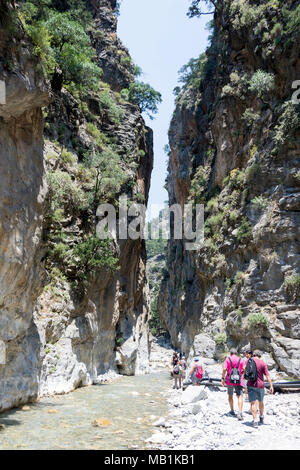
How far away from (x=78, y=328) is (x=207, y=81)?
2541cm

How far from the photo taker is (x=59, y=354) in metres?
14.4

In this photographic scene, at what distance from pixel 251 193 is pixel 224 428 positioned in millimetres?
→ 15433

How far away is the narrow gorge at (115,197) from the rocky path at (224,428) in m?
4.73

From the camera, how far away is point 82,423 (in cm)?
881

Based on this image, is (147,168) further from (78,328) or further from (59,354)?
(59,354)

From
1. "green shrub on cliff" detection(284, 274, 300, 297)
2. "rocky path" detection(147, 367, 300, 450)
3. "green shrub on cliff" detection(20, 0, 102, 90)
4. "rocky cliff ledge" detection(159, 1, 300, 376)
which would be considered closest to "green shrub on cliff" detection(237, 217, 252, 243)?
"rocky cliff ledge" detection(159, 1, 300, 376)

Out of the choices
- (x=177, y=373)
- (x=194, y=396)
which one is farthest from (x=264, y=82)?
(x=194, y=396)

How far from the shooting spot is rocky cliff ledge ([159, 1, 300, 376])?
17.3 m

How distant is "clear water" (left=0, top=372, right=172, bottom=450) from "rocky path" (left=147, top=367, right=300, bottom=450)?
54 centimetres

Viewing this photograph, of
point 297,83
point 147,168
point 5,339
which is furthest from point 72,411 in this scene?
point 147,168

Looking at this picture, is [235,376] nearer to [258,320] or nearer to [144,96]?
[258,320]

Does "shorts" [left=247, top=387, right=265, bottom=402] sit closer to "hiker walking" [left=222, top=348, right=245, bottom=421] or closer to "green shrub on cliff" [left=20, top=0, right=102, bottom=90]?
"hiker walking" [left=222, top=348, right=245, bottom=421]

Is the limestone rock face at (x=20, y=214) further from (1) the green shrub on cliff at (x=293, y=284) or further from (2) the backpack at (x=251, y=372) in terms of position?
(1) the green shrub on cliff at (x=293, y=284)

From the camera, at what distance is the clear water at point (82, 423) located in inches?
277
